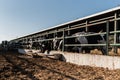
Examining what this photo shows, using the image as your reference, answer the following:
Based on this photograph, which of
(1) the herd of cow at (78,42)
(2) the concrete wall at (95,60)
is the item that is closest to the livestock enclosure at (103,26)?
(1) the herd of cow at (78,42)

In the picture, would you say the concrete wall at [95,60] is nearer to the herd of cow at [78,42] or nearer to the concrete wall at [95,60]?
the concrete wall at [95,60]

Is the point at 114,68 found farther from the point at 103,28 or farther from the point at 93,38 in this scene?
the point at 103,28

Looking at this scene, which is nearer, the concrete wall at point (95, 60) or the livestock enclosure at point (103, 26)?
the concrete wall at point (95, 60)

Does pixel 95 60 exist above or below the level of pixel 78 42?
below

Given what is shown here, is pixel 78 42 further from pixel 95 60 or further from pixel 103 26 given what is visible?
pixel 103 26

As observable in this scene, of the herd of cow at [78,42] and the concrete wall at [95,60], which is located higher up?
the herd of cow at [78,42]

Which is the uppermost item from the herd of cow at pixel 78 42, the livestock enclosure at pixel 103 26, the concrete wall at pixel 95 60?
the livestock enclosure at pixel 103 26

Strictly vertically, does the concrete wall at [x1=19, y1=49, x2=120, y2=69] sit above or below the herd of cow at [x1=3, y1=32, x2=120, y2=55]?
below

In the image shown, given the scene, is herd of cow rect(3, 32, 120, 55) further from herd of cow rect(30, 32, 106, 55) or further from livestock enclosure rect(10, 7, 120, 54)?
livestock enclosure rect(10, 7, 120, 54)

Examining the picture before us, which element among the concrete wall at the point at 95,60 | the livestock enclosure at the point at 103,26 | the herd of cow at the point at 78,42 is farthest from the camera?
the herd of cow at the point at 78,42

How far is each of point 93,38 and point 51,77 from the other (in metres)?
4.16

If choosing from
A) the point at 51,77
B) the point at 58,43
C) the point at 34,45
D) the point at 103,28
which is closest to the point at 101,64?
the point at 51,77

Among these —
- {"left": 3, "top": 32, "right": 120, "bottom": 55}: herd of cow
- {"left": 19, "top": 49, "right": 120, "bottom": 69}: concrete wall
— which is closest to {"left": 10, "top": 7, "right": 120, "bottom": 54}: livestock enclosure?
{"left": 3, "top": 32, "right": 120, "bottom": 55}: herd of cow

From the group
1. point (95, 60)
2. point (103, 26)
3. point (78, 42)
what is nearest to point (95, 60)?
point (95, 60)
